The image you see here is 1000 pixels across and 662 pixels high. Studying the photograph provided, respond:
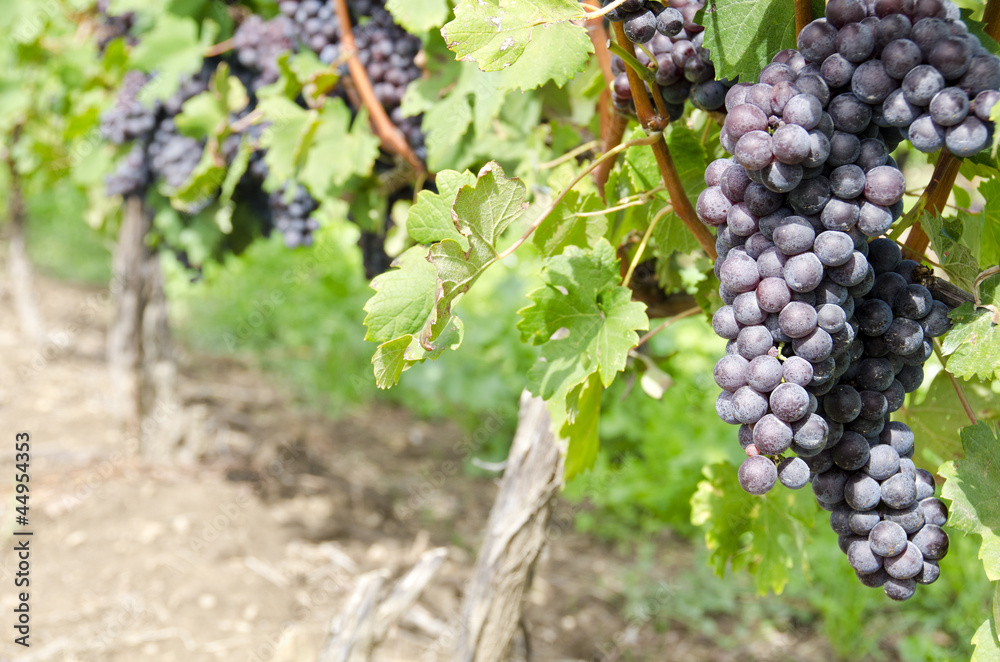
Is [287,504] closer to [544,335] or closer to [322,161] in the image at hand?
[322,161]

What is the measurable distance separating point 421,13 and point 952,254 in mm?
920

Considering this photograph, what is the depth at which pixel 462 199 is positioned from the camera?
73 cm

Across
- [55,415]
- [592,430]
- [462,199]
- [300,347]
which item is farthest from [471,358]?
[462,199]

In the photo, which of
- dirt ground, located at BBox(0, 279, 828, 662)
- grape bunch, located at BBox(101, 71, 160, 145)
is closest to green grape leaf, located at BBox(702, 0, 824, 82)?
dirt ground, located at BBox(0, 279, 828, 662)

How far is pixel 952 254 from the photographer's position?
68 cm

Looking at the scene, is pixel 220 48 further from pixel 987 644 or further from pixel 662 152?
pixel 987 644

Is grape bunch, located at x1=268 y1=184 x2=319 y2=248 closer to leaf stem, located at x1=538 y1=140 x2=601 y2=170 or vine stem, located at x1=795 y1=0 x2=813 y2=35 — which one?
leaf stem, located at x1=538 y1=140 x2=601 y2=170

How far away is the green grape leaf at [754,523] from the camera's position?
1.09 metres

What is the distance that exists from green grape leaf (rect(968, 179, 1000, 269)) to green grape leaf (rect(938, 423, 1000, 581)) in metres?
0.21

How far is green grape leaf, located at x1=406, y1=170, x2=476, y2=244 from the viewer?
76cm

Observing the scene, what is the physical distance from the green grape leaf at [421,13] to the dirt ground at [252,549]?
1374mm

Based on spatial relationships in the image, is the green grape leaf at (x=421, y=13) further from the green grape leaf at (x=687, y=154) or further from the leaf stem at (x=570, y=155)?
the green grape leaf at (x=687, y=154)

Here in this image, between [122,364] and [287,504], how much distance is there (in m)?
0.87

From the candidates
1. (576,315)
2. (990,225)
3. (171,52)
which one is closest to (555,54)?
(576,315)
